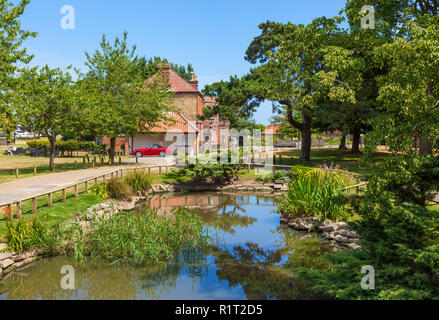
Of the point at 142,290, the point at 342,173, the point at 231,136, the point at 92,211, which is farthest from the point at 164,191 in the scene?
the point at 231,136

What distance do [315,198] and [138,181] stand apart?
1020 centimetres

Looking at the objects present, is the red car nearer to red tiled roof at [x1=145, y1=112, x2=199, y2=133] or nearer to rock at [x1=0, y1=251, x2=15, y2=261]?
red tiled roof at [x1=145, y1=112, x2=199, y2=133]

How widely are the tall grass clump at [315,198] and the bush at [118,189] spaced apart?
7541 mm

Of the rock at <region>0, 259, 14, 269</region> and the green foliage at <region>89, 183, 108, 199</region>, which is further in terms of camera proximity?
the green foliage at <region>89, 183, 108, 199</region>

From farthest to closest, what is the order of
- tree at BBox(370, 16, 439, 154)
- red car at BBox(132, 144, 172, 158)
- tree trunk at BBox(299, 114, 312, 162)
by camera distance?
red car at BBox(132, 144, 172, 158), tree trunk at BBox(299, 114, 312, 162), tree at BBox(370, 16, 439, 154)

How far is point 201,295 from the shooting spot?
7.70 meters

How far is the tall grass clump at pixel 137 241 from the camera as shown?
9.65 m

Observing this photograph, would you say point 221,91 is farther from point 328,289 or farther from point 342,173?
point 328,289

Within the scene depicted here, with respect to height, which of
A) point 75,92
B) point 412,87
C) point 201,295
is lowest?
point 201,295

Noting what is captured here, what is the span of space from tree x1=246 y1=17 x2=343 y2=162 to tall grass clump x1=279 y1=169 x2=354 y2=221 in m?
3.29

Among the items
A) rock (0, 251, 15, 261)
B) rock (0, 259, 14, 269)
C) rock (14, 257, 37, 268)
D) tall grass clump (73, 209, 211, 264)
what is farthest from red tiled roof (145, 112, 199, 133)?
rock (0, 259, 14, 269)

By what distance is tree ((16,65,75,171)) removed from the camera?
2303cm
